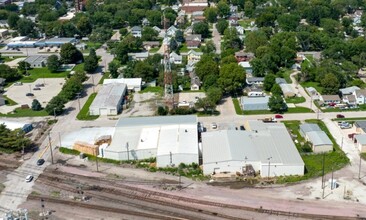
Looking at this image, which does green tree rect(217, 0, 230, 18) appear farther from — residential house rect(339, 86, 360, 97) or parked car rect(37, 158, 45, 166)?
parked car rect(37, 158, 45, 166)

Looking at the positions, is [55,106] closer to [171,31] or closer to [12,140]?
[12,140]

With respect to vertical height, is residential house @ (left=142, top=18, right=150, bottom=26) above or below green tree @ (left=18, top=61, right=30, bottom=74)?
above

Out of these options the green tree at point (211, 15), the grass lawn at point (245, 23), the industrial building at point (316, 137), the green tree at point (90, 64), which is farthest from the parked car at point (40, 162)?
the green tree at point (211, 15)

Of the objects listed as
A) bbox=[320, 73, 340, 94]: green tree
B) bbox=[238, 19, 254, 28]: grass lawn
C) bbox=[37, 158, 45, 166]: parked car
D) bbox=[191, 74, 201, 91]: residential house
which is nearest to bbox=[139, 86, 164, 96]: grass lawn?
bbox=[191, 74, 201, 91]: residential house

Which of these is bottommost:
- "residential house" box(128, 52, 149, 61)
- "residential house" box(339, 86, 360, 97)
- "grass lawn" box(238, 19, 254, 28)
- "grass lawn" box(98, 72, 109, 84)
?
"grass lawn" box(98, 72, 109, 84)

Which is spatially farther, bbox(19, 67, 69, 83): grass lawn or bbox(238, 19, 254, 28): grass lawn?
bbox(238, 19, 254, 28): grass lawn

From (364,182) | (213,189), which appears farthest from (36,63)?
(364,182)
